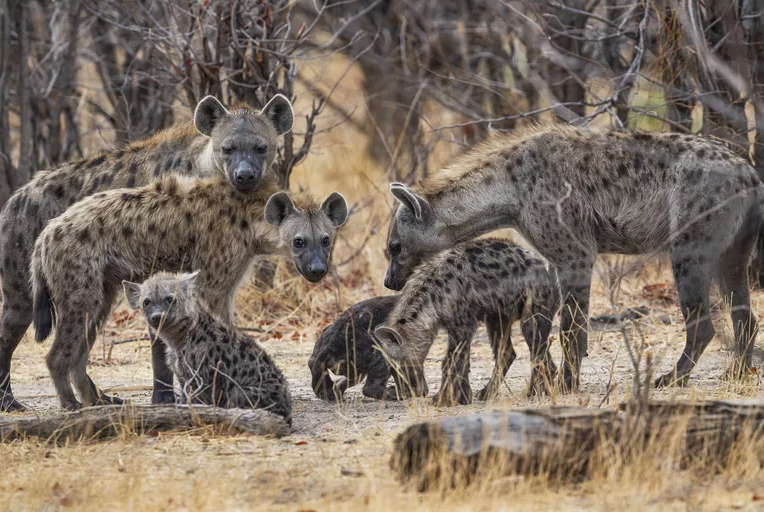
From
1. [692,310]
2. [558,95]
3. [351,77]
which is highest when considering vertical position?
[351,77]

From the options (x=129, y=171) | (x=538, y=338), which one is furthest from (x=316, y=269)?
(x=129, y=171)

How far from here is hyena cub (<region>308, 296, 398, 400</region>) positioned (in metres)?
5.65

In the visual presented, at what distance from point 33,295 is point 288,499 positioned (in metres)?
2.50

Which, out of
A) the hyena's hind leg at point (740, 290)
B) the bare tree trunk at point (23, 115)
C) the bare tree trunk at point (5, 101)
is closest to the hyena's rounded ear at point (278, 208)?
the hyena's hind leg at point (740, 290)

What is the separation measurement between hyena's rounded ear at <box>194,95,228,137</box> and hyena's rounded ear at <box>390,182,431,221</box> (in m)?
1.13

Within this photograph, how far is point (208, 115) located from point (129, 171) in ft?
1.84

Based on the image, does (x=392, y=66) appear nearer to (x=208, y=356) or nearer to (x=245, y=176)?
(x=245, y=176)

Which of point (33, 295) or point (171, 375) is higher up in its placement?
point (33, 295)

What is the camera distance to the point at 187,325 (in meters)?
4.95

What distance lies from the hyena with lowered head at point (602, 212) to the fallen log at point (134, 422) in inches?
64.7

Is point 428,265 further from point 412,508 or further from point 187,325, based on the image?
point 412,508

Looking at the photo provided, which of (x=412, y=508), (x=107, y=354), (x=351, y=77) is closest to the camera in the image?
(x=412, y=508)

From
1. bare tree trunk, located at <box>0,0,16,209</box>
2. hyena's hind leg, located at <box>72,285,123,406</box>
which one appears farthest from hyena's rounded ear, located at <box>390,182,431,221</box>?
bare tree trunk, located at <box>0,0,16,209</box>

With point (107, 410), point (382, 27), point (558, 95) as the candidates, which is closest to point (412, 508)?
point (107, 410)
